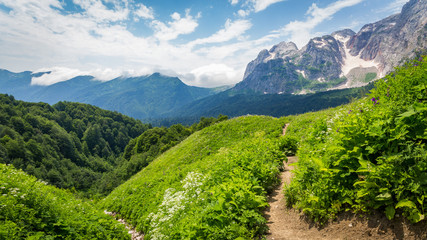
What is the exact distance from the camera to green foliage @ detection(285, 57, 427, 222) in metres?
4.91

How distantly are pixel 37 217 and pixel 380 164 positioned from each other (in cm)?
1284

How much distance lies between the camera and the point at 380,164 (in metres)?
5.67

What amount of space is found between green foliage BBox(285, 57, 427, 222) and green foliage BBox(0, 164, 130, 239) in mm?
9388

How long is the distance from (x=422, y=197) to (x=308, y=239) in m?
3.01

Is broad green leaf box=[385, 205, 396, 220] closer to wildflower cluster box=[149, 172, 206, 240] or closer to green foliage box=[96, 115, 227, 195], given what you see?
wildflower cluster box=[149, 172, 206, 240]

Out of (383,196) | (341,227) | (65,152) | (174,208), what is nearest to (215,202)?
(174,208)

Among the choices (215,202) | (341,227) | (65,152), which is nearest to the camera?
(341,227)

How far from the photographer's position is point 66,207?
1055 cm

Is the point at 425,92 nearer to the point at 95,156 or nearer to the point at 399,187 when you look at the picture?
the point at 399,187

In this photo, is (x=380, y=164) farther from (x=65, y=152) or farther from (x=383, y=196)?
(x=65, y=152)

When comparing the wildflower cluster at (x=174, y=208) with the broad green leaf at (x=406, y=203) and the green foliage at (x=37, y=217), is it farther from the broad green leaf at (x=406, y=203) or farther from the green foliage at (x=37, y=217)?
the broad green leaf at (x=406, y=203)

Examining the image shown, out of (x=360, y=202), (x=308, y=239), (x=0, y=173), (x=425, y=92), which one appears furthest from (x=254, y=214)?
(x=0, y=173)

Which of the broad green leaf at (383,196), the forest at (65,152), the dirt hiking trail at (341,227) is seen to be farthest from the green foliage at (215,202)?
the forest at (65,152)

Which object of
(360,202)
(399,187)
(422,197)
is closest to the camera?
(422,197)
